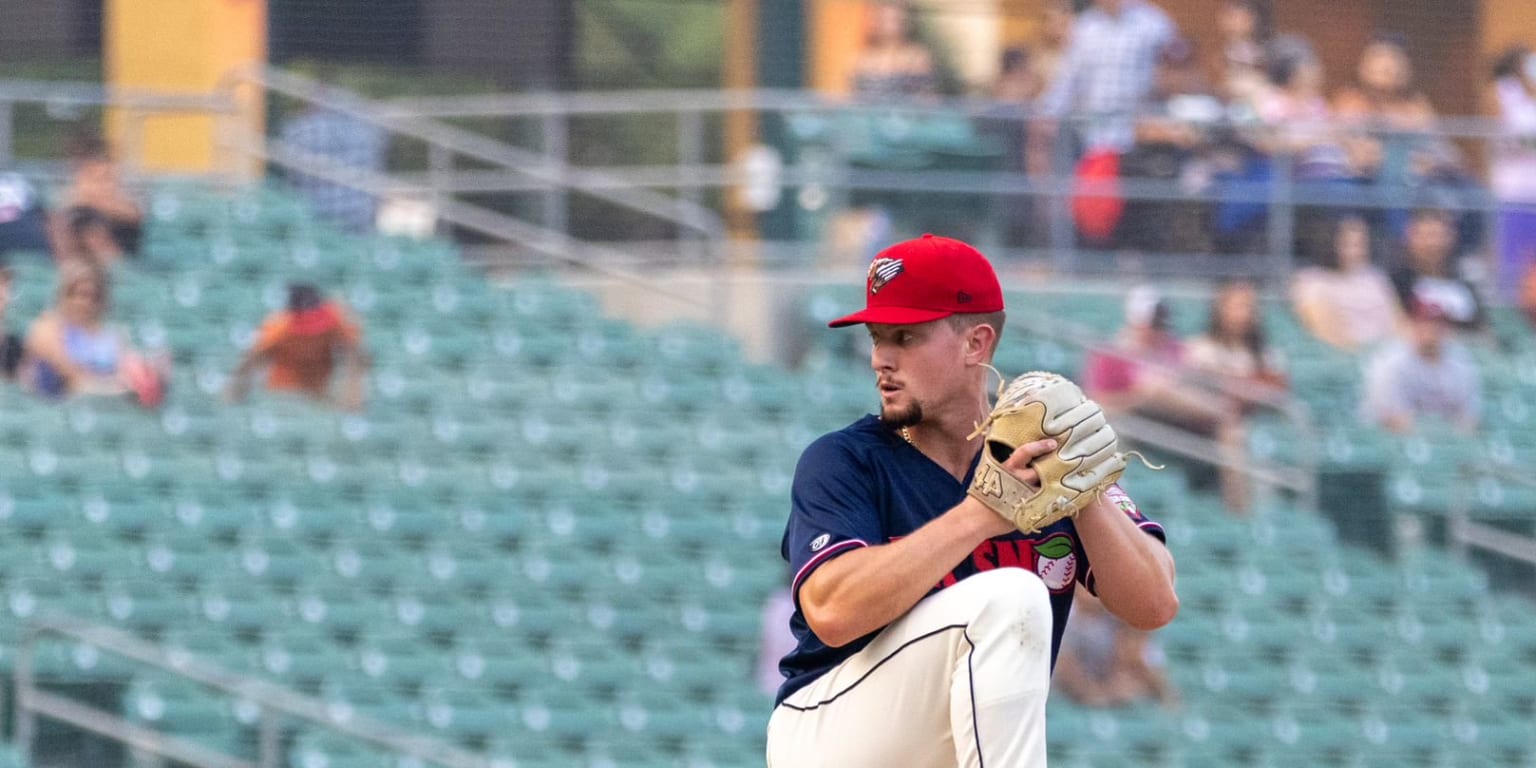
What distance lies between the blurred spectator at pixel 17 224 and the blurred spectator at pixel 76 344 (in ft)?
1.84

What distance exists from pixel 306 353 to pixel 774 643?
2.16 meters

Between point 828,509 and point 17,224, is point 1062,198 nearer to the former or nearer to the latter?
point 17,224

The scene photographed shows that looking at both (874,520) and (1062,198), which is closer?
(874,520)

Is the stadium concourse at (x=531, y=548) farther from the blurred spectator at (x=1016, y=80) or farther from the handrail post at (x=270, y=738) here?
the blurred spectator at (x=1016, y=80)

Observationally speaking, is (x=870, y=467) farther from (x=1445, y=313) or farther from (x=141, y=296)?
(x=1445, y=313)

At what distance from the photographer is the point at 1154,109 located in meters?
10.6

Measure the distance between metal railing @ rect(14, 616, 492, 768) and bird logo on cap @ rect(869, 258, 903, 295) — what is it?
3.33 m

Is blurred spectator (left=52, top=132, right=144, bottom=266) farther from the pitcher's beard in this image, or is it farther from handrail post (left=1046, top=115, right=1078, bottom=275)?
the pitcher's beard

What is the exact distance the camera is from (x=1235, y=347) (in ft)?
31.1

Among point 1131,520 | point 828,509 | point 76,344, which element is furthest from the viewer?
point 76,344

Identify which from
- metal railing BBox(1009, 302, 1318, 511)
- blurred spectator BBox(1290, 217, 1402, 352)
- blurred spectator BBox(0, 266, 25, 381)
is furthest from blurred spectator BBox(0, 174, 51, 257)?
blurred spectator BBox(1290, 217, 1402, 352)

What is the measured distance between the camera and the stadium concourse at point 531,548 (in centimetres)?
765

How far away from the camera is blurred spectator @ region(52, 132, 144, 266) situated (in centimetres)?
877

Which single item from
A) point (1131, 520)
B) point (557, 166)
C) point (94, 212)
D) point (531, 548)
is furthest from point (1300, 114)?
point (1131, 520)
